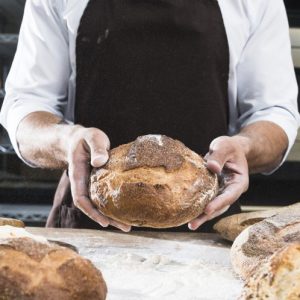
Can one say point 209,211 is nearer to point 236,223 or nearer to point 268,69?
point 236,223

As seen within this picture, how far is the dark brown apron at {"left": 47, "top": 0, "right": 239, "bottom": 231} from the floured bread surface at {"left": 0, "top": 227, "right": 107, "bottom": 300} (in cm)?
97

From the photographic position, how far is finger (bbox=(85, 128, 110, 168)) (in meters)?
1.43

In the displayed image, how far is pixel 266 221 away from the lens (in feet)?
5.18

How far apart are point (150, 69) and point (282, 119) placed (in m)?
0.43

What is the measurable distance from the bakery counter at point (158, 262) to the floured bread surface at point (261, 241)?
50 millimetres

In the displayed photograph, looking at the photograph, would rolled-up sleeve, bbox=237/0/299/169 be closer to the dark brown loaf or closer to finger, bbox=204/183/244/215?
finger, bbox=204/183/244/215

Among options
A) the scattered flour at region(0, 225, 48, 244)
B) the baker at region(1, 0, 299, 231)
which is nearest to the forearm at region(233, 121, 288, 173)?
the baker at region(1, 0, 299, 231)

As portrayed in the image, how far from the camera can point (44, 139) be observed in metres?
1.80

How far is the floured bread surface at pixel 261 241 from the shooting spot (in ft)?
4.78

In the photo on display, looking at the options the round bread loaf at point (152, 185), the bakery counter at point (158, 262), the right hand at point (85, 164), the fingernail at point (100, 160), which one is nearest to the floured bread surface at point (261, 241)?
the bakery counter at point (158, 262)

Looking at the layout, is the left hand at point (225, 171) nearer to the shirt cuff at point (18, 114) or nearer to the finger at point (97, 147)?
the finger at point (97, 147)

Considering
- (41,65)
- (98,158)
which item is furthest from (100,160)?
(41,65)

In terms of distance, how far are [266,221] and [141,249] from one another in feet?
1.23

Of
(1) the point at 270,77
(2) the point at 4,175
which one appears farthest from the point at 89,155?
(2) the point at 4,175
